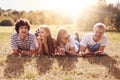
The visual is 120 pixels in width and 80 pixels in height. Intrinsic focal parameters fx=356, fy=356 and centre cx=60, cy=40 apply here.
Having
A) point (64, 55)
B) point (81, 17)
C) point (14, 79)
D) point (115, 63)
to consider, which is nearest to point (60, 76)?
point (14, 79)

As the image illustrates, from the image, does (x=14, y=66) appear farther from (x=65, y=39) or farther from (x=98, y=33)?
(x=98, y=33)

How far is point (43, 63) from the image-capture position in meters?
10.4

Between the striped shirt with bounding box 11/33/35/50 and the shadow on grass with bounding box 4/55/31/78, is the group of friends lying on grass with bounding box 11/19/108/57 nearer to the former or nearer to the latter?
the striped shirt with bounding box 11/33/35/50

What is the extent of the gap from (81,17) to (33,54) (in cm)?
3188

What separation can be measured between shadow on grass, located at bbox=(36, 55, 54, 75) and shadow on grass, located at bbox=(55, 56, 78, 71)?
0.28 metres

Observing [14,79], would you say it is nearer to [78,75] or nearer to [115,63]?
[78,75]

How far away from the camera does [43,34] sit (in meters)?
11.6

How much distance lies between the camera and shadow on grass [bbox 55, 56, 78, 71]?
9.68m

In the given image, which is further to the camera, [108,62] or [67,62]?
[108,62]

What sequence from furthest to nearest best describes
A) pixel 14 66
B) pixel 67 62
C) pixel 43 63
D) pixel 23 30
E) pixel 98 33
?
pixel 98 33
pixel 23 30
pixel 67 62
pixel 43 63
pixel 14 66

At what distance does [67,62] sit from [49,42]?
143 centimetres

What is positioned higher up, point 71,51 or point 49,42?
point 49,42

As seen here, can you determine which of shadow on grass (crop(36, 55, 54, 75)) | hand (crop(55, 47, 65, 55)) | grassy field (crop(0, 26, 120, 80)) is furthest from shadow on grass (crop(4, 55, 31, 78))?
hand (crop(55, 47, 65, 55))

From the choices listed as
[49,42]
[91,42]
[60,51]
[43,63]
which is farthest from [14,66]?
[91,42]
